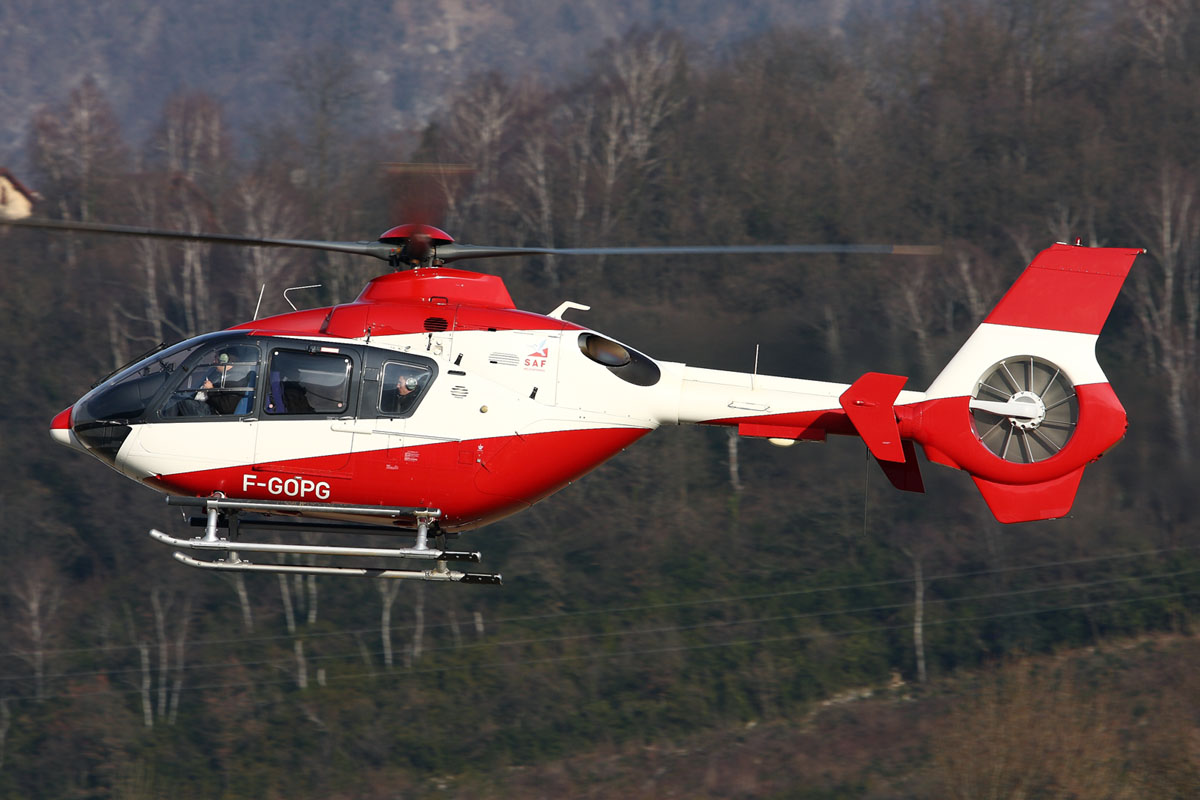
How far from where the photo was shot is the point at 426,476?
12594 mm

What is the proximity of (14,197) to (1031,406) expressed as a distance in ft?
154

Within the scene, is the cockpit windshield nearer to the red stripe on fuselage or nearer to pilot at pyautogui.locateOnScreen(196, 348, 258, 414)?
pilot at pyautogui.locateOnScreen(196, 348, 258, 414)

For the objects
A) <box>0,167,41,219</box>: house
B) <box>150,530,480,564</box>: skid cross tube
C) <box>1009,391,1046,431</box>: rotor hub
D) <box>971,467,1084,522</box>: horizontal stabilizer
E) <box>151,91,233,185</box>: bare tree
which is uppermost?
<box>151,91,233,185</box>: bare tree

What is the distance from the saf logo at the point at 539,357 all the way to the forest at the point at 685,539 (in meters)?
15.5

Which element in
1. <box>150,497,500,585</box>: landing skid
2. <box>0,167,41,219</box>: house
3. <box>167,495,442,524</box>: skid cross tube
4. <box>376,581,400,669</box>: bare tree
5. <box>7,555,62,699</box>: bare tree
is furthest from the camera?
<box>0,167,41,219</box>: house

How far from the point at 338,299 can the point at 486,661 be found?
10.00m

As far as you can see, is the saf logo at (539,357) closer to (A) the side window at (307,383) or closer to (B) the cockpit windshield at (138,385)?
(A) the side window at (307,383)

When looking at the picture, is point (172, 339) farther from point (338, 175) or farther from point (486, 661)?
point (486, 661)

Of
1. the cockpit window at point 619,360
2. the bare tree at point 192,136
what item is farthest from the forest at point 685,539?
the cockpit window at point 619,360

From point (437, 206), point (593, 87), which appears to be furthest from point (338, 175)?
point (437, 206)

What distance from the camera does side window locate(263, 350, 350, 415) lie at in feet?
40.9

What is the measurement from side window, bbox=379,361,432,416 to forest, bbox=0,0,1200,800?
52.5 feet

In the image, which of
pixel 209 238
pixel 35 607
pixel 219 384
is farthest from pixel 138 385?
pixel 35 607

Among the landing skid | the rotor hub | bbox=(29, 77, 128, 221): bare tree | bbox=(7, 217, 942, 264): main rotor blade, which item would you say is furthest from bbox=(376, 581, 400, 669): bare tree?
the rotor hub
